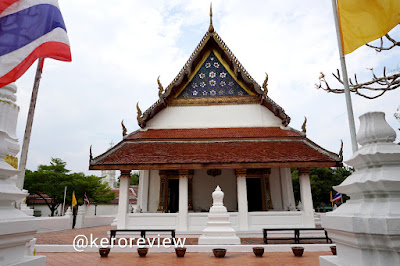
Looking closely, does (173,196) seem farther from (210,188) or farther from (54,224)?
(54,224)

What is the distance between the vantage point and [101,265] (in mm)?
4977

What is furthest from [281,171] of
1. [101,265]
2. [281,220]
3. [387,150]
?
[387,150]

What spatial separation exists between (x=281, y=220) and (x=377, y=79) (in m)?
5.31

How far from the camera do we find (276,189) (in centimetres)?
1113

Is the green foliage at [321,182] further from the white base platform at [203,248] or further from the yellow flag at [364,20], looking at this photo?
the yellow flag at [364,20]

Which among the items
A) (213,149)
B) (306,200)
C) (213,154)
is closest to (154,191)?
(213,149)

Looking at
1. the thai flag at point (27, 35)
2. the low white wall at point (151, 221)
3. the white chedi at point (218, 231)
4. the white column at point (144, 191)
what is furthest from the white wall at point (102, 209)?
the thai flag at point (27, 35)

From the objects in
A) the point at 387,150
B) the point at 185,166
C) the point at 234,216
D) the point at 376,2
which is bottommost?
the point at 234,216

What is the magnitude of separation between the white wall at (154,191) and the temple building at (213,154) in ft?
0.13

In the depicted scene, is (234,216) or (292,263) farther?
(234,216)

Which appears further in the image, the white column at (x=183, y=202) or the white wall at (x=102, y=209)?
the white wall at (x=102, y=209)

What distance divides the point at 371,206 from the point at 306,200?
26.4 ft

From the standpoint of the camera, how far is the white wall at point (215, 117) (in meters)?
11.4

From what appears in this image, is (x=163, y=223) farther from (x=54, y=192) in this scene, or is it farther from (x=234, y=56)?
(x=54, y=192)
